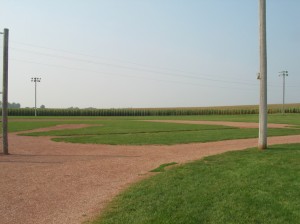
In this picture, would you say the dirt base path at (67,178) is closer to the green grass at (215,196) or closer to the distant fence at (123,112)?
the green grass at (215,196)

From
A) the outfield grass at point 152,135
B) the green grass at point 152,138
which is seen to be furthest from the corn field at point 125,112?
the green grass at point 152,138

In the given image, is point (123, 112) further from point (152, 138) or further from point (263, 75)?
point (263, 75)

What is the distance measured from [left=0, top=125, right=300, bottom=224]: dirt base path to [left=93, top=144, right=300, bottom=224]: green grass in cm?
59

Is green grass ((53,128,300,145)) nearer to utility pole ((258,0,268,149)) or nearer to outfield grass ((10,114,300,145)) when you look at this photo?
outfield grass ((10,114,300,145))

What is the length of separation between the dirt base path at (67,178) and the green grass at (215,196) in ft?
1.94

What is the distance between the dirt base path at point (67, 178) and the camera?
5430mm

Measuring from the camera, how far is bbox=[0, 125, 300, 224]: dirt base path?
5.43 metres

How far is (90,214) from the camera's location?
207 inches

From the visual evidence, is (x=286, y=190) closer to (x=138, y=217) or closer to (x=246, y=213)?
(x=246, y=213)

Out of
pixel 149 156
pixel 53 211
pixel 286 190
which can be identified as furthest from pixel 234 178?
pixel 149 156

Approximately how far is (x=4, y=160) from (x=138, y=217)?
7.50 m

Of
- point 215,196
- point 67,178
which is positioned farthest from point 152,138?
point 215,196

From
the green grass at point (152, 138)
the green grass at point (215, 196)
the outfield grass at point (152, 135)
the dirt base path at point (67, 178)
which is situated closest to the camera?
the green grass at point (215, 196)

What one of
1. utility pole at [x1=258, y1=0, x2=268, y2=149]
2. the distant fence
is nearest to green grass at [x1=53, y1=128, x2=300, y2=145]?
utility pole at [x1=258, y1=0, x2=268, y2=149]
